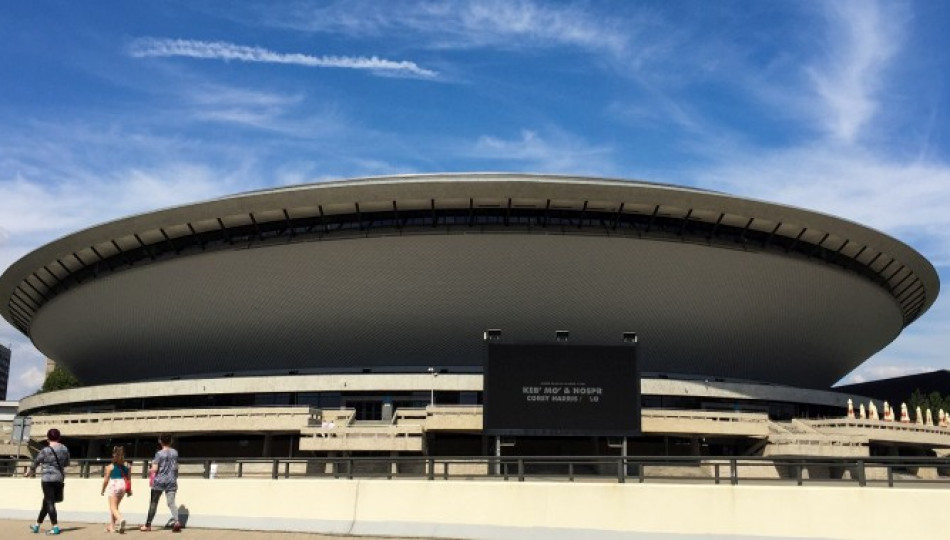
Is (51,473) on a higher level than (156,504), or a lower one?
higher

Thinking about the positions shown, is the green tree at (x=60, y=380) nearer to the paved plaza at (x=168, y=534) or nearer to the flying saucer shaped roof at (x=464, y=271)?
the flying saucer shaped roof at (x=464, y=271)

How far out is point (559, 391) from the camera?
27031mm

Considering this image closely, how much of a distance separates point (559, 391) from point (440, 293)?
18257 mm

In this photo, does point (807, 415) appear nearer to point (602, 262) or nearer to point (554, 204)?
point (602, 262)

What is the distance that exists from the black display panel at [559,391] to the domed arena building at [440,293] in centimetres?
1218

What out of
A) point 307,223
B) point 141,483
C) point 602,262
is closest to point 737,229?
point 602,262

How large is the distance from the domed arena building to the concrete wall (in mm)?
20450

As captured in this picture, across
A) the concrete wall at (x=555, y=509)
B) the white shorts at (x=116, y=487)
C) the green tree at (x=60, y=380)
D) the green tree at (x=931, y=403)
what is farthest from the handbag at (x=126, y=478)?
the green tree at (x=60, y=380)

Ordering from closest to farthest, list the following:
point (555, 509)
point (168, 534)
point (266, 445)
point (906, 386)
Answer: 1. point (555, 509)
2. point (168, 534)
3. point (266, 445)
4. point (906, 386)

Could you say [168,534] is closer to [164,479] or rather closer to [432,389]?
[164,479]

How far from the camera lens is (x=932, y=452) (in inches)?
1825

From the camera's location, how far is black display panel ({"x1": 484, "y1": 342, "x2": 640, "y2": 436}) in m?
26.7

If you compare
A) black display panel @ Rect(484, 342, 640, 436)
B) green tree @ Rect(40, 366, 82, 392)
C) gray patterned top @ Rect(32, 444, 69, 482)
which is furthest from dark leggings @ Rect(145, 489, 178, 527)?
green tree @ Rect(40, 366, 82, 392)

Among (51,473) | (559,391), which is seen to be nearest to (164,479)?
(51,473)
